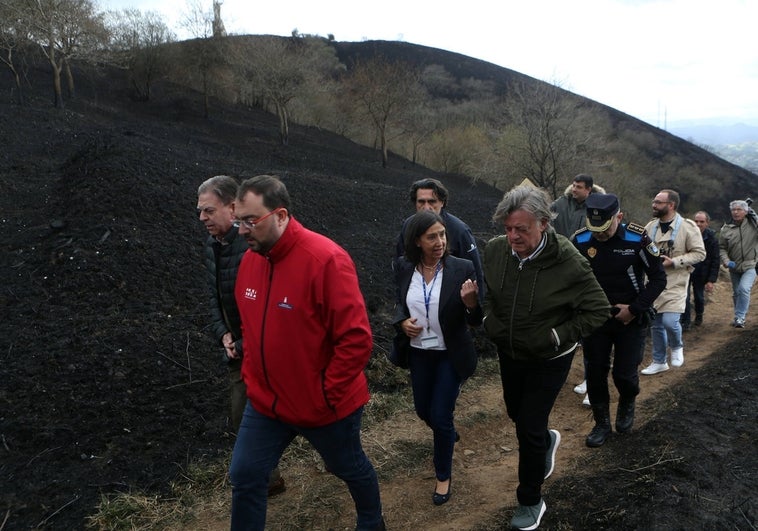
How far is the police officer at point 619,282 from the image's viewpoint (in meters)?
3.71

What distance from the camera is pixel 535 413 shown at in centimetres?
298

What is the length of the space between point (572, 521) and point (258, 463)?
1900mm

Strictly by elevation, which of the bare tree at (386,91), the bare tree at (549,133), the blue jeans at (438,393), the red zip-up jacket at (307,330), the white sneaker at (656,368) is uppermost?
the bare tree at (386,91)

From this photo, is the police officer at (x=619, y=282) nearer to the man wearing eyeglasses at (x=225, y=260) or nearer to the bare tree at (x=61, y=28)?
the man wearing eyeglasses at (x=225, y=260)

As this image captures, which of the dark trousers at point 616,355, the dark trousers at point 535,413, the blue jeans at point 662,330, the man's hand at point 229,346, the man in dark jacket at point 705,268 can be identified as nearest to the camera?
the dark trousers at point 535,413

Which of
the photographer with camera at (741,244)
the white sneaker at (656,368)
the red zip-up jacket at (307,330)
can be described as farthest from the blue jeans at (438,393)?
the photographer with camera at (741,244)

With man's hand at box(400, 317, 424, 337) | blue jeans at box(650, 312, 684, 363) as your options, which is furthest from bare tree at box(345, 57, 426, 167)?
man's hand at box(400, 317, 424, 337)

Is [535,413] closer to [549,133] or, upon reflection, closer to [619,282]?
[619,282]

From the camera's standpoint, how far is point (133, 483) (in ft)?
12.7

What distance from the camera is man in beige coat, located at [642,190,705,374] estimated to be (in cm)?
562

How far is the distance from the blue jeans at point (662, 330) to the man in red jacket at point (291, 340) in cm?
461

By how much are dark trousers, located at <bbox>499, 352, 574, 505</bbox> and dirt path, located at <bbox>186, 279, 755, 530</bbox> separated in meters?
0.40

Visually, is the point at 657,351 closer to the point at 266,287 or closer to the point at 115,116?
the point at 266,287

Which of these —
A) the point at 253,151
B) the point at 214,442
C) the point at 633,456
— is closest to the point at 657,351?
the point at 633,456
